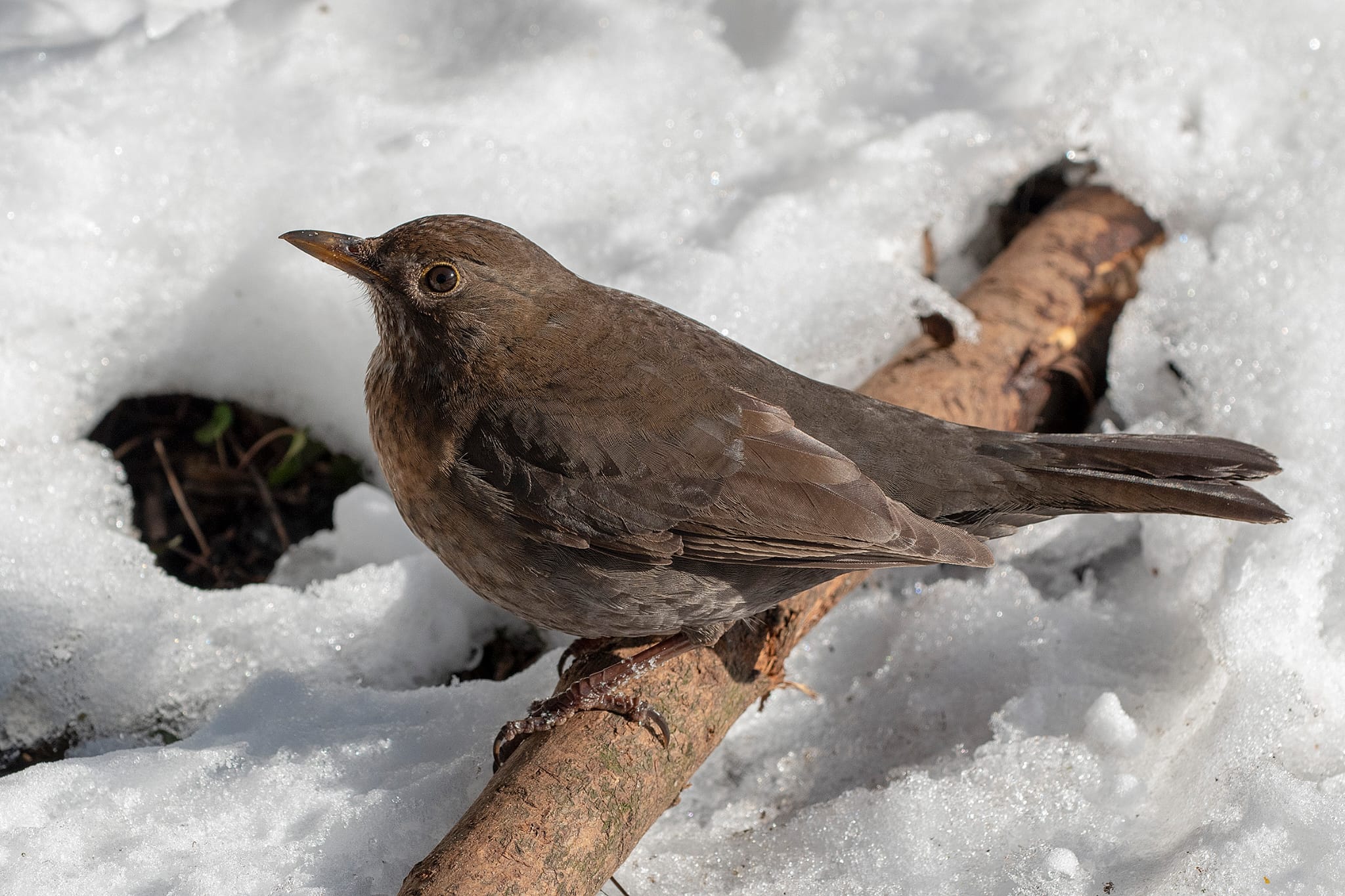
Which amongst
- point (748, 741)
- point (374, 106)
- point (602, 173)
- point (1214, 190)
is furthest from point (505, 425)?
point (1214, 190)

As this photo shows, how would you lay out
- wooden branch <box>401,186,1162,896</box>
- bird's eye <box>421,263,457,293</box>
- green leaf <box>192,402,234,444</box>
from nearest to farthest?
1. wooden branch <box>401,186,1162,896</box>
2. bird's eye <box>421,263,457,293</box>
3. green leaf <box>192,402,234,444</box>

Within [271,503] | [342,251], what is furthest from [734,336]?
[271,503]

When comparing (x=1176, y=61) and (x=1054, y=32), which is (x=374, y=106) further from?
(x=1176, y=61)

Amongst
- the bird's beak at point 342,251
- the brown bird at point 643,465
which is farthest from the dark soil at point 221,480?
the bird's beak at point 342,251

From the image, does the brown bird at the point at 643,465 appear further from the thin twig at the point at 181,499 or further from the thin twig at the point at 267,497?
the thin twig at the point at 181,499

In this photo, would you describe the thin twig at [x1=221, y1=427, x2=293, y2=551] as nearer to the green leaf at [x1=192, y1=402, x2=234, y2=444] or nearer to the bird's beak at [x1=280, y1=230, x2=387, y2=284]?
the green leaf at [x1=192, y1=402, x2=234, y2=444]

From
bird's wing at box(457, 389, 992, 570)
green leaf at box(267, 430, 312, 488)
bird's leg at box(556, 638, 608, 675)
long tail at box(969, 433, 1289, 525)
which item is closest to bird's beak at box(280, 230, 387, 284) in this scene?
bird's wing at box(457, 389, 992, 570)
